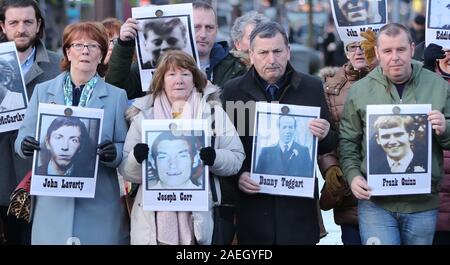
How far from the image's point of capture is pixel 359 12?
24.8ft

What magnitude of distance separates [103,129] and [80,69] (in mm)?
384

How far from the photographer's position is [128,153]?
19.9 feet

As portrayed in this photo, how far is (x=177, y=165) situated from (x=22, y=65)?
1625 mm

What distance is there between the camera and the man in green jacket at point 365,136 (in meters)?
6.20

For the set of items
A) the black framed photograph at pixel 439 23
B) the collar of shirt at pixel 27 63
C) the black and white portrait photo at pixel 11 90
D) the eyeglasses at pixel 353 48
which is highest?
the black framed photograph at pixel 439 23

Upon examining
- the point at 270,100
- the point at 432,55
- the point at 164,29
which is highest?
the point at 164,29

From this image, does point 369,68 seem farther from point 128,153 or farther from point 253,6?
point 253,6

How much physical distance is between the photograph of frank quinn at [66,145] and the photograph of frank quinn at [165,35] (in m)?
1.05

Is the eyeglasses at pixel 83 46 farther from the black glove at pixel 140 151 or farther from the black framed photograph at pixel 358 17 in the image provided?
the black framed photograph at pixel 358 17

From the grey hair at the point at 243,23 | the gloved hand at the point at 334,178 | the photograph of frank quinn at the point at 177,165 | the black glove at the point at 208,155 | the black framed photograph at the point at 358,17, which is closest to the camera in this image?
the black glove at the point at 208,155

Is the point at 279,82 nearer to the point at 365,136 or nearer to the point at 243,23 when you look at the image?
the point at 365,136

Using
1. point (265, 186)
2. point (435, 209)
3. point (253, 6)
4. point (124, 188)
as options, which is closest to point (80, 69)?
point (124, 188)

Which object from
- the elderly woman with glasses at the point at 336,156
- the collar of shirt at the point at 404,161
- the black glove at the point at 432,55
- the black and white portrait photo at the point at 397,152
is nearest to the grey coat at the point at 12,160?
the elderly woman with glasses at the point at 336,156

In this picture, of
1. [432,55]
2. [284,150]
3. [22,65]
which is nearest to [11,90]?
[22,65]
